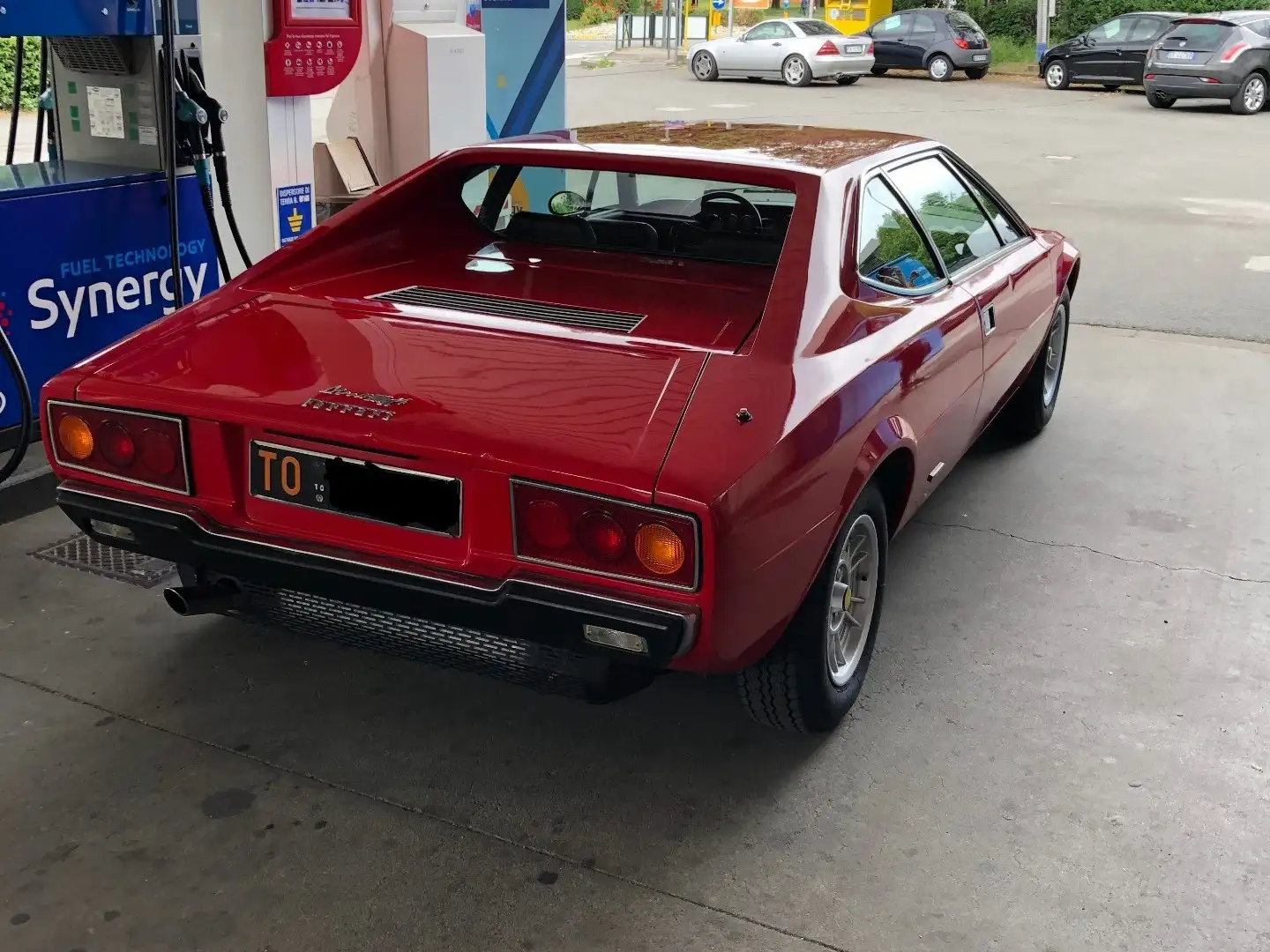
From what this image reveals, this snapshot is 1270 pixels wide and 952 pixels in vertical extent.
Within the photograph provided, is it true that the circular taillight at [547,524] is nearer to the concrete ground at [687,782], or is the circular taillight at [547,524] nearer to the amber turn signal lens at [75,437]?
the concrete ground at [687,782]

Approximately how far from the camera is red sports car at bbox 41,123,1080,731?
8.45 feet

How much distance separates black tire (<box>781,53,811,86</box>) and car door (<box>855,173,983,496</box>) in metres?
22.3

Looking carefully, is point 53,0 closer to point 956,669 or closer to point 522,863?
point 522,863

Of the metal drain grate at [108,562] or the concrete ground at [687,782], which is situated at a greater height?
the metal drain grate at [108,562]

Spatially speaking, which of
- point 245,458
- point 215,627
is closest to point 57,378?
point 245,458

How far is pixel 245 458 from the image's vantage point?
282 centimetres

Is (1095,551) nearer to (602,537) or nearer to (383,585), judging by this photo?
(602,537)

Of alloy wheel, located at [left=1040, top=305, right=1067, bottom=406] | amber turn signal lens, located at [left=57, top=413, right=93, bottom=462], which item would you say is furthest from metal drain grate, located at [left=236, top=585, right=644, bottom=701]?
alloy wheel, located at [left=1040, top=305, right=1067, bottom=406]

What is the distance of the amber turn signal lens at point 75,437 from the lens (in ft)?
9.78

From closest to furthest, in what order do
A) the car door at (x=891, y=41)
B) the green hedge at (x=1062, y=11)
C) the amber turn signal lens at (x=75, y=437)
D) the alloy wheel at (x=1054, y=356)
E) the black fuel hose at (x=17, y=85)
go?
the amber turn signal lens at (x=75, y=437) < the black fuel hose at (x=17, y=85) < the alloy wheel at (x=1054, y=356) < the car door at (x=891, y=41) < the green hedge at (x=1062, y=11)

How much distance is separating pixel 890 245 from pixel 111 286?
307cm

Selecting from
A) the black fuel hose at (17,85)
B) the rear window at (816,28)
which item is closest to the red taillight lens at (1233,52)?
the rear window at (816,28)

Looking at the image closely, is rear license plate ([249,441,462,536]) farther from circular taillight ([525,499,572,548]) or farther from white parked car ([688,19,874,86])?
white parked car ([688,19,874,86])

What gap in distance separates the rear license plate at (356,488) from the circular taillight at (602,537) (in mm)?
281
